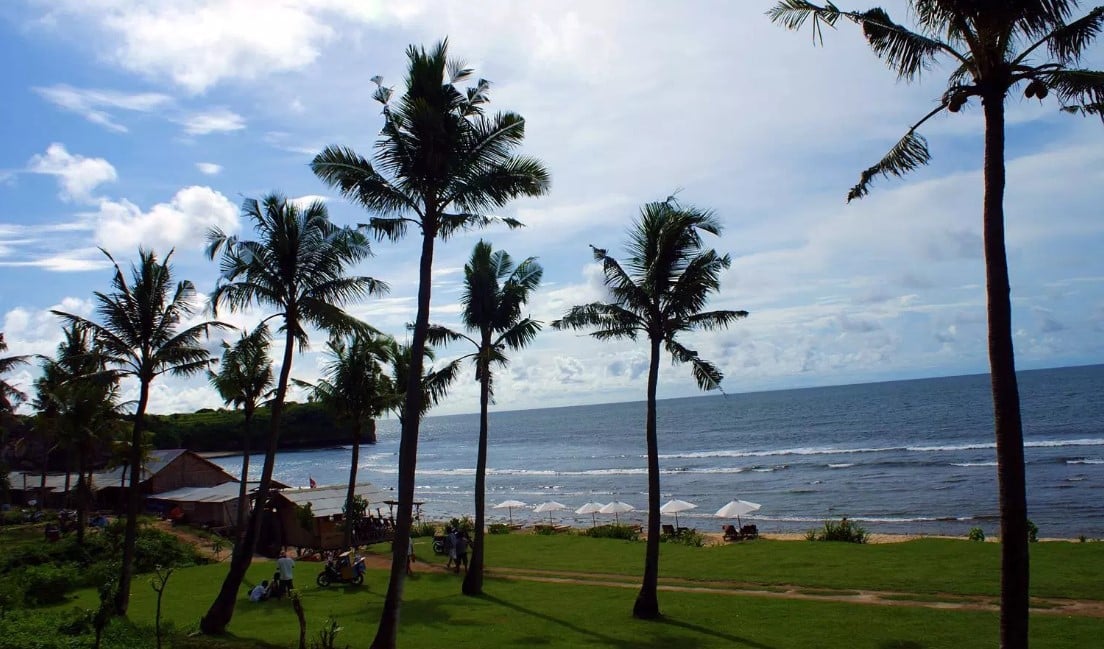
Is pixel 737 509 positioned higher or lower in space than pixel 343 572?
higher

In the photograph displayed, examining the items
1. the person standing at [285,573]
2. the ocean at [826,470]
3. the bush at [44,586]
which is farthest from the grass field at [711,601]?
the ocean at [826,470]

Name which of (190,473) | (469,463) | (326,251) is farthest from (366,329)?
(469,463)

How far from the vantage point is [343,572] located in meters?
22.7

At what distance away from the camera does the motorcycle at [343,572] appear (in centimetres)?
2234

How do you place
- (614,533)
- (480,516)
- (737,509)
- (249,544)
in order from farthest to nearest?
(737,509)
(614,533)
(480,516)
(249,544)

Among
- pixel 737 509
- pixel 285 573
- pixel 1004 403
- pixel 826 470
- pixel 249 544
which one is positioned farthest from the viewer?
pixel 826 470

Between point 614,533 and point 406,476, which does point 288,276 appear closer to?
point 406,476

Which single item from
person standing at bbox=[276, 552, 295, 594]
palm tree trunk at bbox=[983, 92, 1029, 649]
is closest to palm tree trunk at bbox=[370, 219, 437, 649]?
palm tree trunk at bbox=[983, 92, 1029, 649]

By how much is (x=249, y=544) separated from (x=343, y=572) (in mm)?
6957

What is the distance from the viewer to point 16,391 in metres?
33.1

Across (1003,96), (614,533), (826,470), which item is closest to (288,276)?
(1003,96)

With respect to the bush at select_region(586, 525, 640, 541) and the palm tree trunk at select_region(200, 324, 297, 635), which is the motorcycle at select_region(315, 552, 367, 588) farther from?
the bush at select_region(586, 525, 640, 541)

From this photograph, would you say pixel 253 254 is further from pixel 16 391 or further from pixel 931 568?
pixel 16 391

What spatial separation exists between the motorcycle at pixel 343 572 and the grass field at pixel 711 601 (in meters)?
0.60
